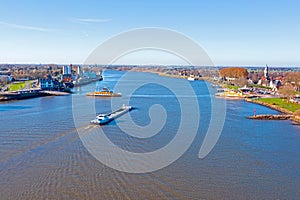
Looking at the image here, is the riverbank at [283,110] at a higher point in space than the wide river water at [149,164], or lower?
higher

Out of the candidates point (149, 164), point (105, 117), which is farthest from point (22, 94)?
point (149, 164)

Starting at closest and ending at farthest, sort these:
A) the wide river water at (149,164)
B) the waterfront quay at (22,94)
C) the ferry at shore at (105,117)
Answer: the wide river water at (149,164), the ferry at shore at (105,117), the waterfront quay at (22,94)

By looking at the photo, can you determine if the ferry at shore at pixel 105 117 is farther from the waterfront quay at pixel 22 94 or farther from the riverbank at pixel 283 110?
the waterfront quay at pixel 22 94

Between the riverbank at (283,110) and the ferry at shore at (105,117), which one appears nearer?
the ferry at shore at (105,117)

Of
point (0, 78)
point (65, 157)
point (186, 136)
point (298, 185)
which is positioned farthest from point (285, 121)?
point (0, 78)

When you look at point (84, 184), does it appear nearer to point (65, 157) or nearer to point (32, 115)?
point (65, 157)

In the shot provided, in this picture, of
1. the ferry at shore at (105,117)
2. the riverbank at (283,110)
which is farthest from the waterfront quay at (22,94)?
the riverbank at (283,110)

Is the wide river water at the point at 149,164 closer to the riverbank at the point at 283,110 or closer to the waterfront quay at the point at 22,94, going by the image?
the riverbank at the point at 283,110

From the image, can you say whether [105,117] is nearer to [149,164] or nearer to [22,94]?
[149,164]

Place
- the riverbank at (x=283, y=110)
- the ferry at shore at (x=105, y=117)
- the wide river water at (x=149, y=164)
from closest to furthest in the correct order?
the wide river water at (x=149, y=164)
the ferry at shore at (x=105, y=117)
the riverbank at (x=283, y=110)

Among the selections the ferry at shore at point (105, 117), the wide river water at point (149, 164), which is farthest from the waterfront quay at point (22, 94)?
the wide river water at point (149, 164)

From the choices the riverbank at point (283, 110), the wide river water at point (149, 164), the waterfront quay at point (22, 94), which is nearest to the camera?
the wide river water at point (149, 164)

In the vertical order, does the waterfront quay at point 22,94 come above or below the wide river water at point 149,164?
above
